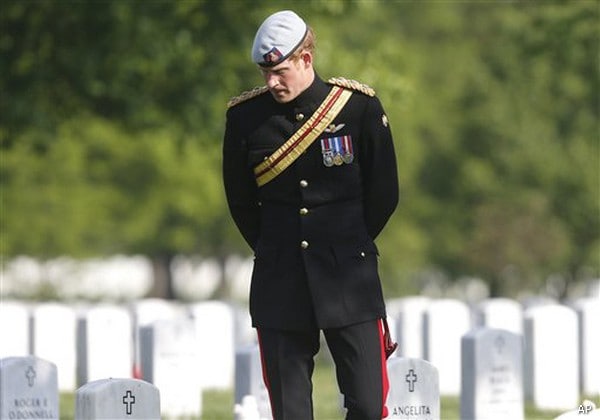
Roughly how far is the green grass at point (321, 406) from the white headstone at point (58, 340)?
1.02 m

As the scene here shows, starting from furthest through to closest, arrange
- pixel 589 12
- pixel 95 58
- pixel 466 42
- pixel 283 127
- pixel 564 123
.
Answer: pixel 466 42
pixel 564 123
pixel 589 12
pixel 95 58
pixel 283 127

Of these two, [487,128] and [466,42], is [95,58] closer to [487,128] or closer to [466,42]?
[487,128]

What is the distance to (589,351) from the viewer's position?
1933 centimetres

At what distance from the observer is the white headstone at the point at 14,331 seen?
67.1ft

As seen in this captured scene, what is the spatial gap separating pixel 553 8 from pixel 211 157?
18893 mm

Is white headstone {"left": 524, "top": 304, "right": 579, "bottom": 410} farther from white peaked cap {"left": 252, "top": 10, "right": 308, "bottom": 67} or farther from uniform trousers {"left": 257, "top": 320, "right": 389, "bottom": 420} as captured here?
white peaked cap {"left": 252, "top": 10, "right": 308, "bottom": 67}

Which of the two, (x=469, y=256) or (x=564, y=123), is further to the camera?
(x=564, y=123)

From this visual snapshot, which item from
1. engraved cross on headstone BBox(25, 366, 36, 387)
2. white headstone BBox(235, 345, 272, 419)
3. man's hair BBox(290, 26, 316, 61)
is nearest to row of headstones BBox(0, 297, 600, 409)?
white headstone BBox(235, 345, 272, 419)

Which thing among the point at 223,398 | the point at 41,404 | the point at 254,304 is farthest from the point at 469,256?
the point at 254,304

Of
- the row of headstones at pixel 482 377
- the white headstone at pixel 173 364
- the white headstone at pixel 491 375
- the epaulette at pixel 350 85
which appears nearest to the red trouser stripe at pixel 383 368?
the epaulette at pixel 350 85

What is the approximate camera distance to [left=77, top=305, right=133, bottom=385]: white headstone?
19.5 m

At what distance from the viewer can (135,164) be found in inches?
1870

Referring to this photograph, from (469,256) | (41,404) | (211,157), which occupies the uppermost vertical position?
(211,157)

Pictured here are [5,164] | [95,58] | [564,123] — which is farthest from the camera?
[564,123]
